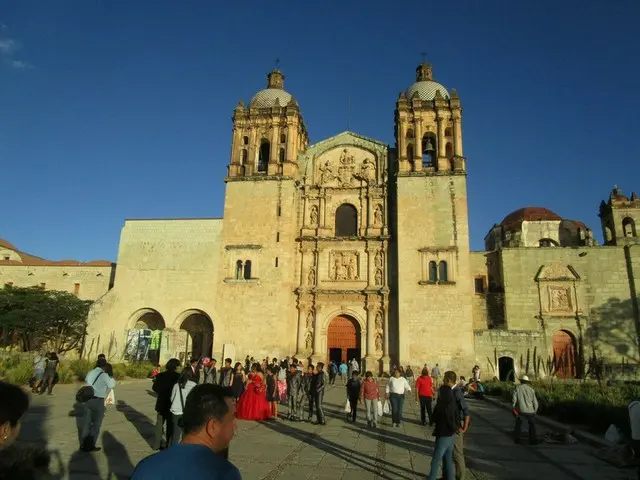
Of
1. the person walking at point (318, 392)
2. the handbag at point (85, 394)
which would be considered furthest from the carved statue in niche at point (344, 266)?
the handbag at point (85, 394)

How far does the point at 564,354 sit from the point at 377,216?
41.7ft

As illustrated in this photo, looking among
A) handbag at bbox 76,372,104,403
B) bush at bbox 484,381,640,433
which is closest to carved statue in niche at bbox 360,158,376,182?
bush at bbox 484,381,640,433

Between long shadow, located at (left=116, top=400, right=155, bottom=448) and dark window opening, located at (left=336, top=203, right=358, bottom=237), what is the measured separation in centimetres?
1661

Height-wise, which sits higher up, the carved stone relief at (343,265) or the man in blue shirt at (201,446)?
the carved stone relief at (343,265)

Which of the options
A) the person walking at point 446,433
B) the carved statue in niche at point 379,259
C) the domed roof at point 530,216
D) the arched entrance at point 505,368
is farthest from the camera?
the domed roof at point 530,216

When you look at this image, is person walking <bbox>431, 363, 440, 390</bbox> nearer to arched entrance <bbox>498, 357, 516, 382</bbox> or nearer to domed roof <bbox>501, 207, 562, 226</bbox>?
arched entrance <bbox>498, 357, 516, 382</bbox>

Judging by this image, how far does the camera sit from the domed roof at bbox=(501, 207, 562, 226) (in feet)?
122

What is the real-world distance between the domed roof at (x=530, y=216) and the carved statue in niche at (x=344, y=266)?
17.7m

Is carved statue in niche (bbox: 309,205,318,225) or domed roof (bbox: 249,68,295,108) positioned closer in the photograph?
carved statue in niche (bbox: 309,205,318,225)

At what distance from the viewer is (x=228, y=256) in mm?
26578

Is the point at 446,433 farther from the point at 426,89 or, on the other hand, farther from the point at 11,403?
the point at 426,89

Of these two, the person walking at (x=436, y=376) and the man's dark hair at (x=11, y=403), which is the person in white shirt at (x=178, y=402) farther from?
the person walking at (x=436, y=376)

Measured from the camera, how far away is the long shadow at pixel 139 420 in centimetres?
907

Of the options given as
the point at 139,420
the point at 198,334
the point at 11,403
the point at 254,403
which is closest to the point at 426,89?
the point at 198,334
